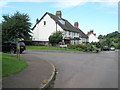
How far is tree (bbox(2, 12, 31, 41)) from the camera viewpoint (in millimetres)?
34609

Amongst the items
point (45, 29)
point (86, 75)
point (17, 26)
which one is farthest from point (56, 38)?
point (86, 75)

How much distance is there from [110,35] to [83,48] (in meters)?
95.5

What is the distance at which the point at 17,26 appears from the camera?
35.1 meters

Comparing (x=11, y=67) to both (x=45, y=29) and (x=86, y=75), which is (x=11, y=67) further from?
(x=45, y=29)

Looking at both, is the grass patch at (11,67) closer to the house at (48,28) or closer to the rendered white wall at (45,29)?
the house at (48,28)

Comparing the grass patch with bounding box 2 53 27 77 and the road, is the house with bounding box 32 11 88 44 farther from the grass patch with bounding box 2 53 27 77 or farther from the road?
the grass patch with bounding box 2 53 27 77

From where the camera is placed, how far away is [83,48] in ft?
107

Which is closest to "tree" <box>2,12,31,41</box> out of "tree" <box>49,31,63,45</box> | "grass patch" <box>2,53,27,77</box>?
"tree" <box>49,31,63,45</box>

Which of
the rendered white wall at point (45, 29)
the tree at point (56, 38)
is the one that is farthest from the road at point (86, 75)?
the rendered white wall at point (45, 29)

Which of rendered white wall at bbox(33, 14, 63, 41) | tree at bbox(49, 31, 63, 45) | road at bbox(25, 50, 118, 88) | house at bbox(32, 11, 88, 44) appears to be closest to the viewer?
road at bbox(25, 50, 118, 88)

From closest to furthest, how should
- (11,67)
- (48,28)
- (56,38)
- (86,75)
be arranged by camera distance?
(86,75) < (11,67) < (56,38) < (48,28)

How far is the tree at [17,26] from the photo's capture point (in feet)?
114

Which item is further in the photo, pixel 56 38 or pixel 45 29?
pixel 45 29

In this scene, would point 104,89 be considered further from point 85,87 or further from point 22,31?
point 22,31
